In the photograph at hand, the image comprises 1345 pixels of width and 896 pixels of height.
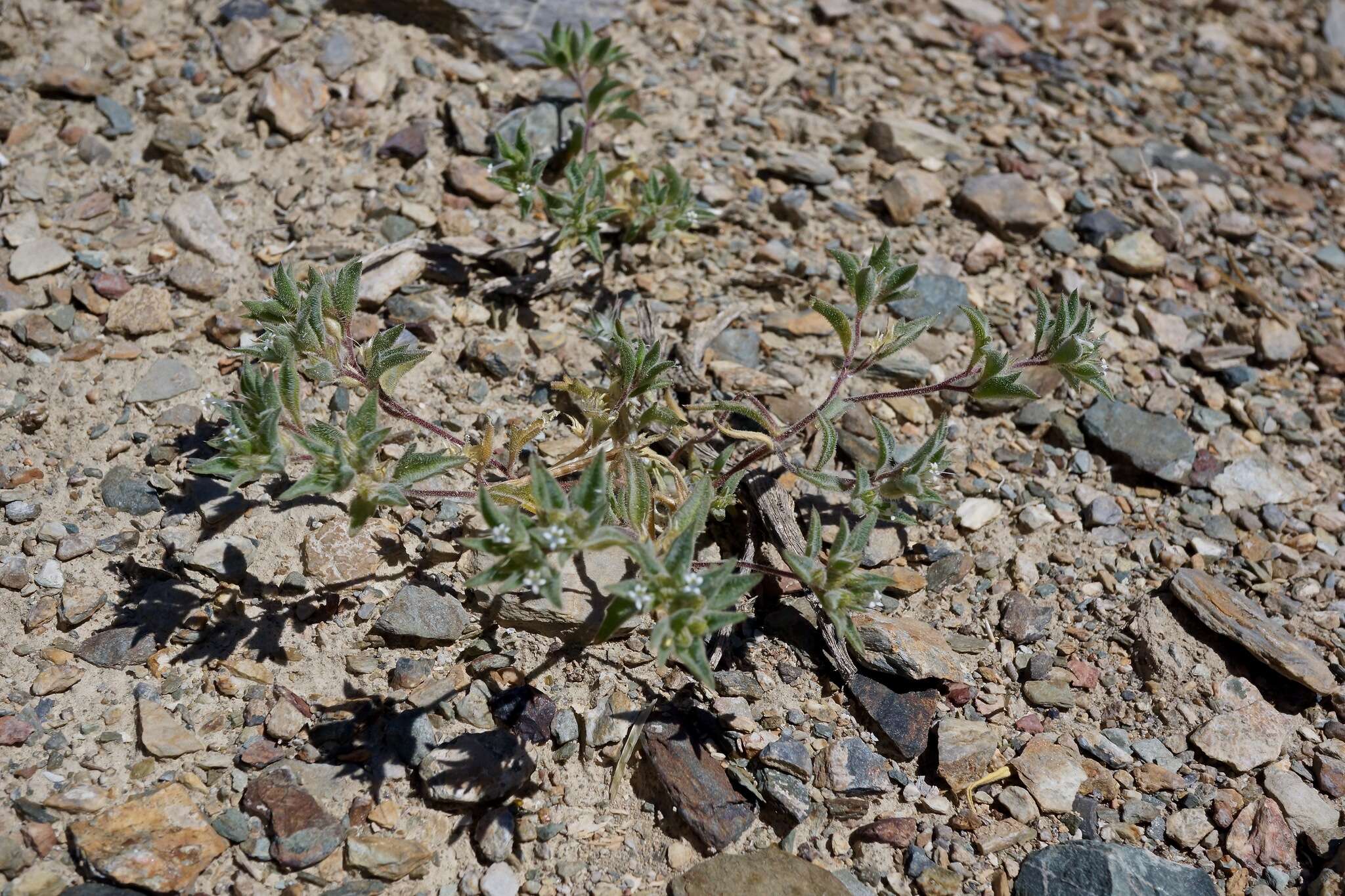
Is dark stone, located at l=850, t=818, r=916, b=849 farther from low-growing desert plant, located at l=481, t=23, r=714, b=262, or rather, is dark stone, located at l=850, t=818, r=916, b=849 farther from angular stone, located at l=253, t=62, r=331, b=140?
angular stone, located at l=253, t=62, r=331, b=140

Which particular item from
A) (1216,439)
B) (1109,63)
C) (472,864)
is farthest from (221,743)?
(1109,63)

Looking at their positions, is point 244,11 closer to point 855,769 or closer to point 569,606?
point 569,606

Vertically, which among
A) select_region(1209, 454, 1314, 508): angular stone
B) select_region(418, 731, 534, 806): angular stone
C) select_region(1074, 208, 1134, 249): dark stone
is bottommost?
select_region(418, 731, 534, 806): angular stone

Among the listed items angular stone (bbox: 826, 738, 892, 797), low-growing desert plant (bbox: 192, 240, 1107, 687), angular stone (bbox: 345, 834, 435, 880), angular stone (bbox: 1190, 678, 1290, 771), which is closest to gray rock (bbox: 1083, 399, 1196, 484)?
low-growing desert plant (bbox: 192, 240, 1107, 687)

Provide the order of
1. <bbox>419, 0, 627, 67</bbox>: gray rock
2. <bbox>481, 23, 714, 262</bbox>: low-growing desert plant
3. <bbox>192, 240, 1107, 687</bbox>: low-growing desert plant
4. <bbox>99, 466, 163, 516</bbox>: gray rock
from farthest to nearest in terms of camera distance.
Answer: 1. <bbox>419, 0, 627, 67</bbox>: gray rock
2. <bbox>481, 23, 714, 262</bbox>: low-growing desert plant
3. <bbox>99, 466, 163, 516</bbox>: gray rock
4. <bbox>192, 240, 1107, 687</bbox>: low-growing desert plant

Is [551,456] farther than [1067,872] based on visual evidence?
Yes

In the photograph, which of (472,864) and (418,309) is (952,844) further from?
(418,309)
